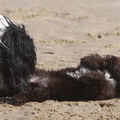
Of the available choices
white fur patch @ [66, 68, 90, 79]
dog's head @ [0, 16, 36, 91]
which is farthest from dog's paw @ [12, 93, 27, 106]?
white fur patch @ [66, 68, 90, 79]

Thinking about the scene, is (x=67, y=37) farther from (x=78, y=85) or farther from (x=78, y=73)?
(x=78, y=85)

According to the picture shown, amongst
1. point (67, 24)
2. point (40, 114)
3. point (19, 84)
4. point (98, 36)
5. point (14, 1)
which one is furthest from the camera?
point (14, 1)

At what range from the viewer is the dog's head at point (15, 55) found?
10.9ft

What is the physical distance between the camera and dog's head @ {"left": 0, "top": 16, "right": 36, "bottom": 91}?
333 cm

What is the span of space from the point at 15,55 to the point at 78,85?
0.96 meters

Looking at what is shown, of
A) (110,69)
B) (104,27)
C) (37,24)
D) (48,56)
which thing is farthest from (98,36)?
(110,69)

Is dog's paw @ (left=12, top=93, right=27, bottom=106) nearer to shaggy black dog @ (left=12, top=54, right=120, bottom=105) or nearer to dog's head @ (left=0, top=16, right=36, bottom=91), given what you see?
shaggy black dog @ (left=12, top=54, right=120, bottom=105)

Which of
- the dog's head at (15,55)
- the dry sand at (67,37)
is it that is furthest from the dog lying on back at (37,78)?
the dry sand at (67,37)

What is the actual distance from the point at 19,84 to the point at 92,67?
3.69ft

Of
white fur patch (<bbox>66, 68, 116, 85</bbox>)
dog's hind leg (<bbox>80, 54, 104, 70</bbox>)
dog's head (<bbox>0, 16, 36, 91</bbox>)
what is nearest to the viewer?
dog's head (<bbox>0, 16, 36, 91</bbox>)

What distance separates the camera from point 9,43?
333 cm

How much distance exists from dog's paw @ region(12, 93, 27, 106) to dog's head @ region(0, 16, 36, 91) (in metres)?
0.11

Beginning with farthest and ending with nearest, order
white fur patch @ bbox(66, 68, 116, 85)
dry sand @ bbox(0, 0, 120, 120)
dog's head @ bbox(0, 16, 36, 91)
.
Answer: white fur patch @ bbox(66, 68, 116, 85) → dog's head @ bbox(0, 16, 36, 91) → dry sand @ bbox(0, 0, 120, 120)

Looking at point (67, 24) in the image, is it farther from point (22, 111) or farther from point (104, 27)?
point (22, 111)
